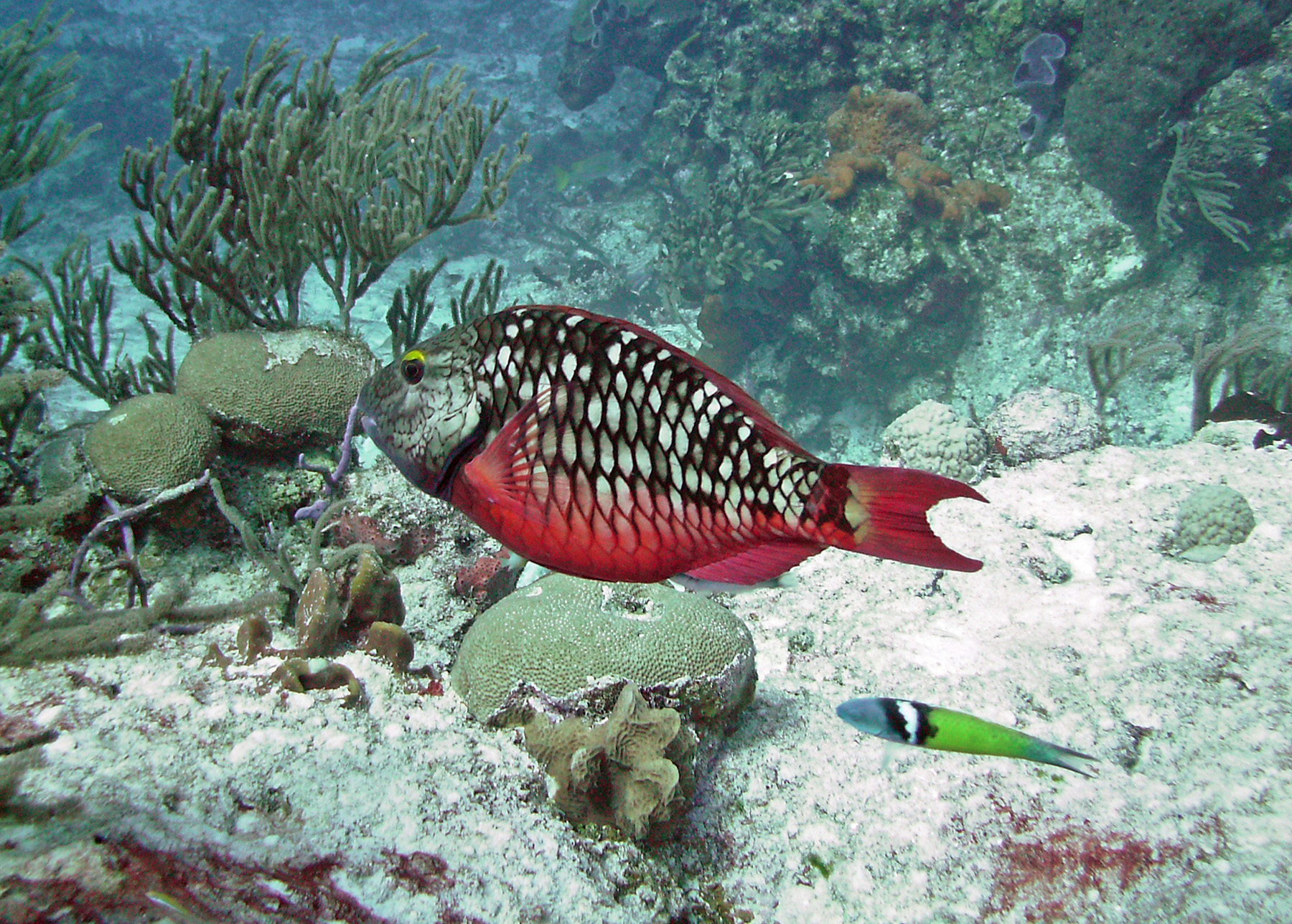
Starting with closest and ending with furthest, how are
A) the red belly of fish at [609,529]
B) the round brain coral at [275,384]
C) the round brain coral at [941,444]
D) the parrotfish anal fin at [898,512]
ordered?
the parrotfish anal fin at [898,512], the red belly of fish at [609,529], the round brain coral at [275,384], the round brain coral at [941,444]

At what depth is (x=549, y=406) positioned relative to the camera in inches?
51.0

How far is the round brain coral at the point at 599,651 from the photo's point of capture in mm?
2660

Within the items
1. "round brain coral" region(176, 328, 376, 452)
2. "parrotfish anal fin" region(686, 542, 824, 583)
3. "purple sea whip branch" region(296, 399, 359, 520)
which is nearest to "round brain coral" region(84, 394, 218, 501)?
"round brain coral" region(176, 328, 376, 452)

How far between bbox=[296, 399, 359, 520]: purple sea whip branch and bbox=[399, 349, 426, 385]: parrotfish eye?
2102 millimetres

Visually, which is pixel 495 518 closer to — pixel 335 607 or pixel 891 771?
pixel 335 607

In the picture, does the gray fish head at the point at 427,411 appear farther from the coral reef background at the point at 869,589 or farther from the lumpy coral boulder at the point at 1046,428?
the lumpy coral boulder at the point at 1046,428

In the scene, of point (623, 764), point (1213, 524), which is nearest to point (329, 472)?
point (623, 764)

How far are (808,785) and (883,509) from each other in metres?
2.02

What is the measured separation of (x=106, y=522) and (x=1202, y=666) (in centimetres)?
545

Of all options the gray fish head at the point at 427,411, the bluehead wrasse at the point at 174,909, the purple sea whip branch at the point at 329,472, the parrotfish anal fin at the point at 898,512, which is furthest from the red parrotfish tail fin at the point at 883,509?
the purple sea whip branch at the point at 329,472

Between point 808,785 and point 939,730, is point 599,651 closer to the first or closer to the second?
point 808,785

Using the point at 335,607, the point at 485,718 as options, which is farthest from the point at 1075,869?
the point at 335,607

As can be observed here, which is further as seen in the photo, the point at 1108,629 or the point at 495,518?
the point at 1108,629

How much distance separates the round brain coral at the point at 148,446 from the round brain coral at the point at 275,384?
0.54 feet
